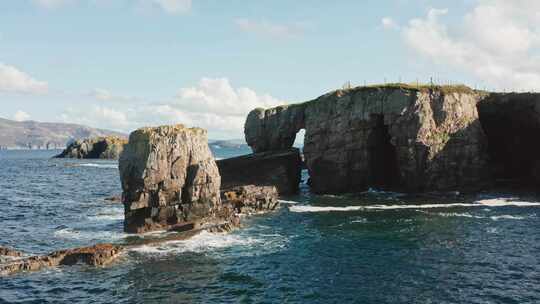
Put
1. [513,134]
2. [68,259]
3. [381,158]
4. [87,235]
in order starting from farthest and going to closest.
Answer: [381,158] → [513,134] → [87,235] → [68,259]

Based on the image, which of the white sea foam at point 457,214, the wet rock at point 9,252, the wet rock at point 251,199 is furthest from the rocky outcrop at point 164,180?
the white sea foam at point 457,214

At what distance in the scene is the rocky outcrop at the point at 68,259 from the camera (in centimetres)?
3762

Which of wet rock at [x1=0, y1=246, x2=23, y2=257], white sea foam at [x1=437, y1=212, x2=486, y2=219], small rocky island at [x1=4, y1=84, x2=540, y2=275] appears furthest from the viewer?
white sea foam at [x1=437, y1=212, x2=486, y2=219]

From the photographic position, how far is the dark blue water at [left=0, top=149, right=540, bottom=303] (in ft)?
105

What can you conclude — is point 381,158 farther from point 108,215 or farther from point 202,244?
point 108,215

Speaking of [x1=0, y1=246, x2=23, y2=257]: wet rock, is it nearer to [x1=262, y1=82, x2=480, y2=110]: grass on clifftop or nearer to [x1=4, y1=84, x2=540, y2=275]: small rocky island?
[x1=4, y1=84, x2=540, y2=275]: small rocky island

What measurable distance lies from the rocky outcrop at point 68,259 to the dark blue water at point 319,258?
111cm

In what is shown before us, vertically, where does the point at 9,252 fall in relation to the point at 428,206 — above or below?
below

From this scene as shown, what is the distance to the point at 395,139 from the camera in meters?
72.1

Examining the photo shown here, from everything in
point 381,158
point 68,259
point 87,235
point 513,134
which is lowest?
point 68,259

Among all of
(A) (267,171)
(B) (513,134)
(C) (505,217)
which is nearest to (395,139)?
(C) (505,217)

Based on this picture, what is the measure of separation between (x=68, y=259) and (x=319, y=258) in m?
21.1

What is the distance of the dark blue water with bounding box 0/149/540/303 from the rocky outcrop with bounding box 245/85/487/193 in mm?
6850

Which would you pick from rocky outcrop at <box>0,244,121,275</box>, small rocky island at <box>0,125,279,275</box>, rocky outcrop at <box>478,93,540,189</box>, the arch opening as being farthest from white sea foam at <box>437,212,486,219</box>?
rocky outcrop at <box>0,244,121,275</box>
